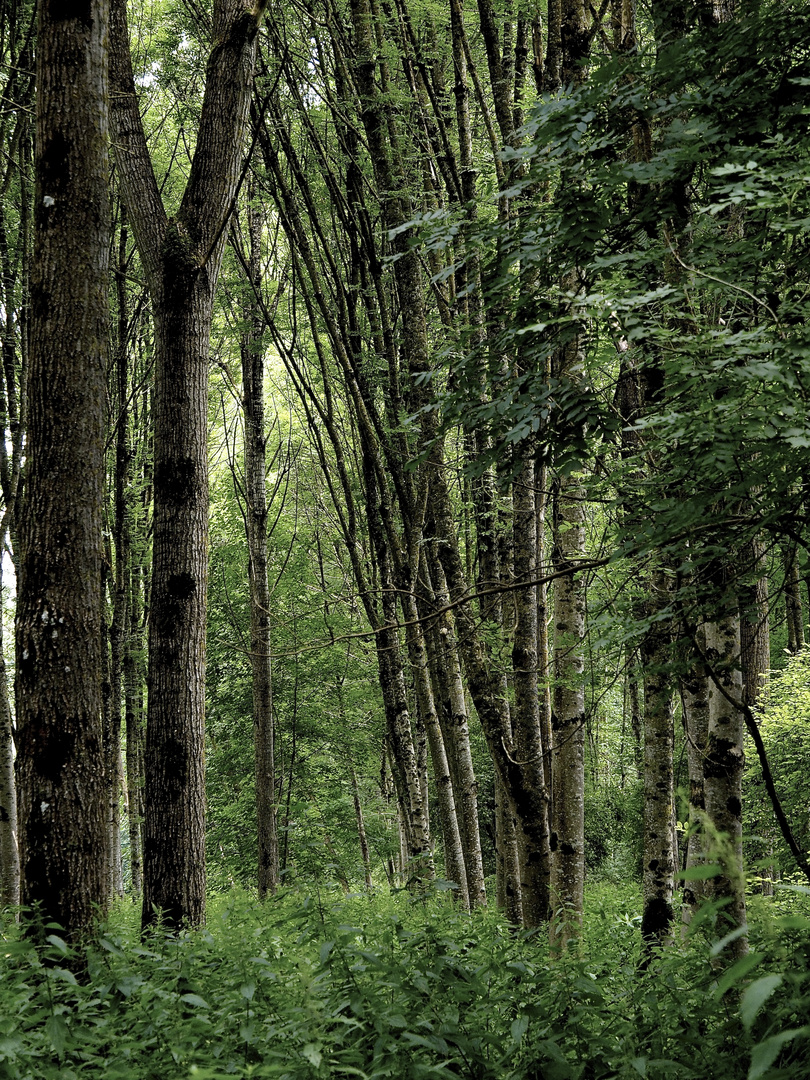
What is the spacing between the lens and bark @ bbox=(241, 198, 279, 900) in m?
10.2

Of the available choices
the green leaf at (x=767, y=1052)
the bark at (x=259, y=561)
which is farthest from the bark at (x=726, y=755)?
the bark at (x=259, y=561)

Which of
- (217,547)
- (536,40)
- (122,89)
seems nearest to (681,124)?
(122,89)

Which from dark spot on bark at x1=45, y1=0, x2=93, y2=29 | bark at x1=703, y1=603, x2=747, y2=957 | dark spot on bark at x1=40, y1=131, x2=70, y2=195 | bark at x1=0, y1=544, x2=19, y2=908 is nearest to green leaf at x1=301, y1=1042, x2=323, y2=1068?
bark at x1=703, y1=603, x2=747, y2=957

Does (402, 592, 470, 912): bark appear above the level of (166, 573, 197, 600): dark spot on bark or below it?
below

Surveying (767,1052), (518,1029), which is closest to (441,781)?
(518,1029)

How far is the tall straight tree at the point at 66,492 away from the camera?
379cm

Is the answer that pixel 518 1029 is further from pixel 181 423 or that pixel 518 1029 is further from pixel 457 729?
pixel 457 729

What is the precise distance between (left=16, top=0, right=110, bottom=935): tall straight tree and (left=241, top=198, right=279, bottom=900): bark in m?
5.76

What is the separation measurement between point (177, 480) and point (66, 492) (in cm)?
92

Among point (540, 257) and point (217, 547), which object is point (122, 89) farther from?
point (217, 547)

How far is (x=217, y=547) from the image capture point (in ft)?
55.0

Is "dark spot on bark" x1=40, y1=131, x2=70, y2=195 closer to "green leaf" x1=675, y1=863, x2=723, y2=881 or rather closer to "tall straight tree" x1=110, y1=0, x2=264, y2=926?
"tall straight tree" x1=110, y1=0, x2=264, y2=926

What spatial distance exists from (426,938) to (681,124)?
3268 mm

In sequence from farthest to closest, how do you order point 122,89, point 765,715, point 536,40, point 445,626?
1. point 765,715
2. point 536,40
3. point 445,626
4. point 122,89
